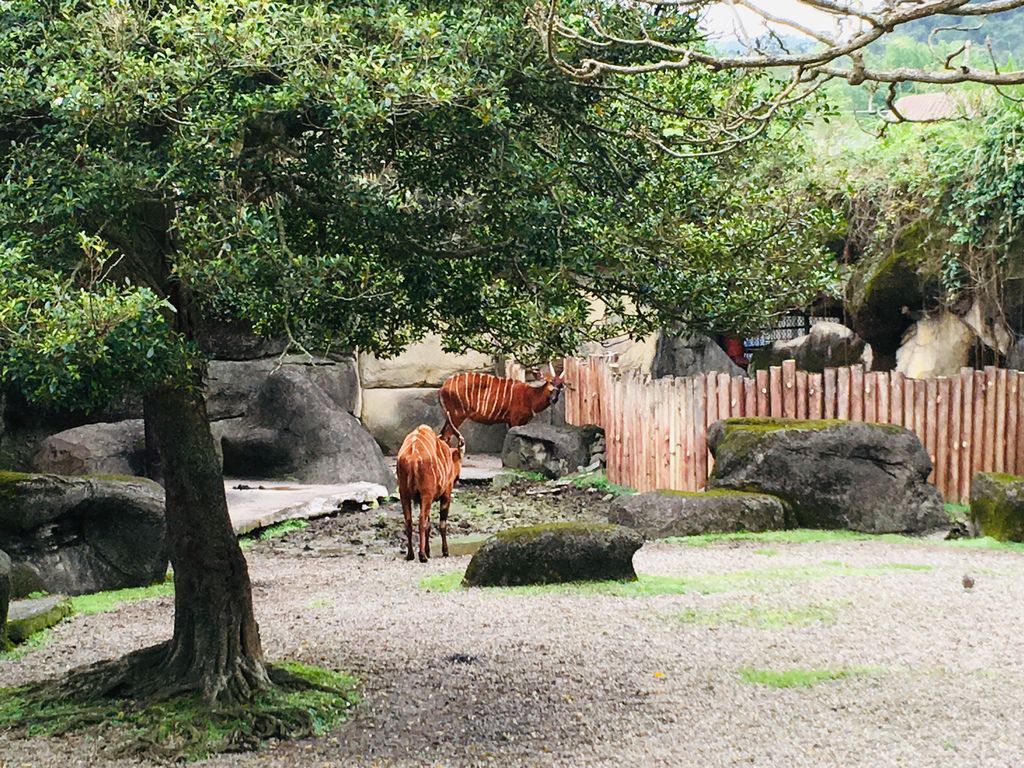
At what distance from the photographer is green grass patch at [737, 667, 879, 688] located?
6160mm

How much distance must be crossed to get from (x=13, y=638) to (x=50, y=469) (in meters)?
6.89

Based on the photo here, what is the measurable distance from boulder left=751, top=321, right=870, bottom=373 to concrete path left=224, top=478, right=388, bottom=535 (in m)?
8.63

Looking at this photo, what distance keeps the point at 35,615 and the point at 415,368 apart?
45.8ft

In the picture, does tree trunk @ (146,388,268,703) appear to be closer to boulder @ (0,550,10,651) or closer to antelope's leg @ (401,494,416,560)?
boulder @ (0,550,10,651)

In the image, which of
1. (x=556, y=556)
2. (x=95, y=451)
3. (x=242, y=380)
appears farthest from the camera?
(x=242, y=380)

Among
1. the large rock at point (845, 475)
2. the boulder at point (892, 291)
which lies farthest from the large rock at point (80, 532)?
the boulder at point (892, 291)

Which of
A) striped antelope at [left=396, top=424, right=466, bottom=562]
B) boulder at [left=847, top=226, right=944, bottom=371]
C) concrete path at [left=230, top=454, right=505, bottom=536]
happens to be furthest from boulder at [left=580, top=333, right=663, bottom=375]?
striped antelope at [left=396, top=424, right=466, bottom=562]

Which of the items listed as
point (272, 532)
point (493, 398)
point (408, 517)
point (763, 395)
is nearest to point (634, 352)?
point (493, 398)

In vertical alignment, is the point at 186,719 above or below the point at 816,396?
below

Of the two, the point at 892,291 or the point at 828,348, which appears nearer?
the point at 892,291

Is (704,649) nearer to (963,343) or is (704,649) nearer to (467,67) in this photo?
(467,67)

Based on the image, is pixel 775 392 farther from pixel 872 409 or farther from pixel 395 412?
pixel 395 412

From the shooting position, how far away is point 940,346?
17.2 m

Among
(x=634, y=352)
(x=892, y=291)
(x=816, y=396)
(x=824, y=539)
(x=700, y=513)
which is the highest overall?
(x=892, y=291)
